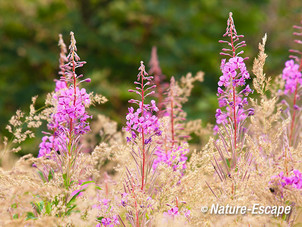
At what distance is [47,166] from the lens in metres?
2.20

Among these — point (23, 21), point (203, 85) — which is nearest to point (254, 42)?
point (203, 85)

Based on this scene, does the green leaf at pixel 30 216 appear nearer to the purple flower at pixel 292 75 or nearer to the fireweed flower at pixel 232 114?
the fireweed flower at pixel 232 114

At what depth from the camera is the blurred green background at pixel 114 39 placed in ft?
28.4

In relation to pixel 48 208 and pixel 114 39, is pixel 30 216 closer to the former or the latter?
pixel 48 208

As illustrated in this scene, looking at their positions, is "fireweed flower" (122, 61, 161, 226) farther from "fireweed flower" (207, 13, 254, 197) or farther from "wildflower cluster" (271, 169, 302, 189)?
"wildflower cluster" (271, 169, 302, 189)

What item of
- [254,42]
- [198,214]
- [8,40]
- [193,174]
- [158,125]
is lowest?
[198,214]

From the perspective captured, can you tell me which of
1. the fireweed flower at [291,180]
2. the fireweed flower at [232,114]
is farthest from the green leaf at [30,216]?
the fireweed flower at [291,180]

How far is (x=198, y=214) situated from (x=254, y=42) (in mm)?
10330

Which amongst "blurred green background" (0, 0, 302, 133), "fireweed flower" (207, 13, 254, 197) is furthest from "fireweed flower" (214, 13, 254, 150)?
"blurred green background" (0, 0, 302, 133)

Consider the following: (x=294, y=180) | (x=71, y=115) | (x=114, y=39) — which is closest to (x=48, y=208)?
(x=71, y=115)

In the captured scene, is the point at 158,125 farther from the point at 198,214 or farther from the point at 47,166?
the point at 47,166

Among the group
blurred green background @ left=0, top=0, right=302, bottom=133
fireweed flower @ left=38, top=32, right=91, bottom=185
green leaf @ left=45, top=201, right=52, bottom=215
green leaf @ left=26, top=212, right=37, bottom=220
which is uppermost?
blurred green background @ left=0, top=0, right=302, bottom=133

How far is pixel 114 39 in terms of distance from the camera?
894 cm

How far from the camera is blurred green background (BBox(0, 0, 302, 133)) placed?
8.65m
